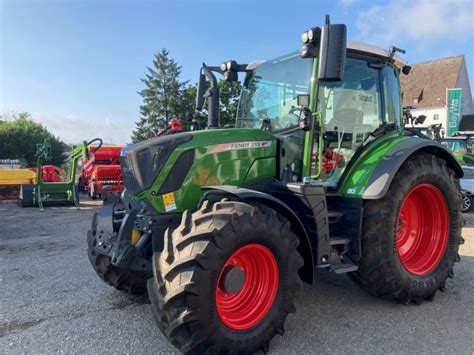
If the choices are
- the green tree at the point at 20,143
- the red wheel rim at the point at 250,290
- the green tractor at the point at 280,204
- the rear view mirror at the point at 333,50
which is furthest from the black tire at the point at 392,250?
the green tree at the point at 20,143

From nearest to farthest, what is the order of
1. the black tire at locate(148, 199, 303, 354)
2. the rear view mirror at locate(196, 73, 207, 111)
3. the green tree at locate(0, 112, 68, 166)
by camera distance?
the black tire at locate(148, 199, 303, 354) < the rear view mirror at locate(196, 73, 207, 111) < the green tree at locate(0, 112, 68, 166)

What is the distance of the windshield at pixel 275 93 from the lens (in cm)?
364

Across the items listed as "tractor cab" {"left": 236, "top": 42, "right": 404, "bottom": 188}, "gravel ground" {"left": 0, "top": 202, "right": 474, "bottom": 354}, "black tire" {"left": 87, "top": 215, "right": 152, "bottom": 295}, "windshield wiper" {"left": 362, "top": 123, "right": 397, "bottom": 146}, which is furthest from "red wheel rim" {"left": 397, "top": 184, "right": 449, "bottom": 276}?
"black tire" {"left": 87, "top": 215, "right": 152, "bottom": 295}

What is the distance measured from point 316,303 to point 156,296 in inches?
69.3

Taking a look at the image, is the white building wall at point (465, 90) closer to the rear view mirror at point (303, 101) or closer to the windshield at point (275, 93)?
the windshield at point (275, 93)

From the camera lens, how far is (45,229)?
773 cm

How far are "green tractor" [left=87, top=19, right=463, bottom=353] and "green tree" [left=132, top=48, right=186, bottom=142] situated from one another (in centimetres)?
3591

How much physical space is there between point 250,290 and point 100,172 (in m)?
10.3

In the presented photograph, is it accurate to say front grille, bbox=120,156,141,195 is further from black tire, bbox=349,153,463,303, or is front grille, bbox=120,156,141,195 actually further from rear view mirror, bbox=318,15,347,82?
black tire, bbox=349,153,463,303

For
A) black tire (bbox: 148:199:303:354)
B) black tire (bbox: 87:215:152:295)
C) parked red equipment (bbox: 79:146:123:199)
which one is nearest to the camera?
black tire (bbox: 148:199:303:354)

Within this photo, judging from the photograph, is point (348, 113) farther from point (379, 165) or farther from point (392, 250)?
point (392, 250)

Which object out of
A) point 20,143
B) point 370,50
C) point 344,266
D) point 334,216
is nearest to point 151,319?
point 344,266

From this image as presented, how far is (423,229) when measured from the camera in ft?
13.7

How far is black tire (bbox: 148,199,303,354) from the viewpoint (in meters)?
2.46
